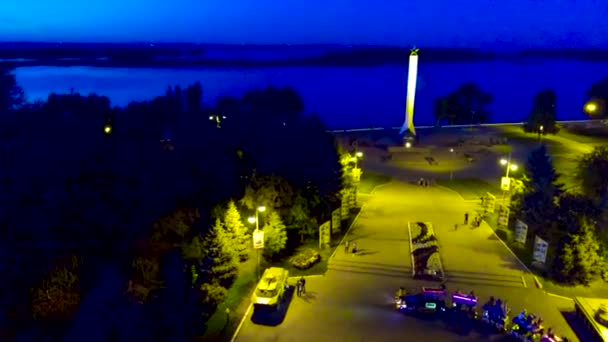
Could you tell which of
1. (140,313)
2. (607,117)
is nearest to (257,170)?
(140,313)

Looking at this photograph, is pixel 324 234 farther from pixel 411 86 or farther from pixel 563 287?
pixel 411 86

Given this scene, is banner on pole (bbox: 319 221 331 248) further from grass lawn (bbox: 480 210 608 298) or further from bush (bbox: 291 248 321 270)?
grass lawn (bbox: 480 210 608 298)

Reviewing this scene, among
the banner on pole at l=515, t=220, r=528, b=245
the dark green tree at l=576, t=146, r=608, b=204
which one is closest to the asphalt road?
the banner on pole at l=515, t=220, r=528, b=245

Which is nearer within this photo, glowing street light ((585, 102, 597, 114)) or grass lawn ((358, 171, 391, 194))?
grass lawn ((358, 171, 391, 194))

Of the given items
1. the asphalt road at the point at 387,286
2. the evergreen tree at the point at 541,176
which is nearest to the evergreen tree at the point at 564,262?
the asphalt road at the point at 387,286

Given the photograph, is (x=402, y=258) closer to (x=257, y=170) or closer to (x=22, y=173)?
(x=257, y=170)

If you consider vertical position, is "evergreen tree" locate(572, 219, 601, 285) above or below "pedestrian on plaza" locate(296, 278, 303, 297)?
above
